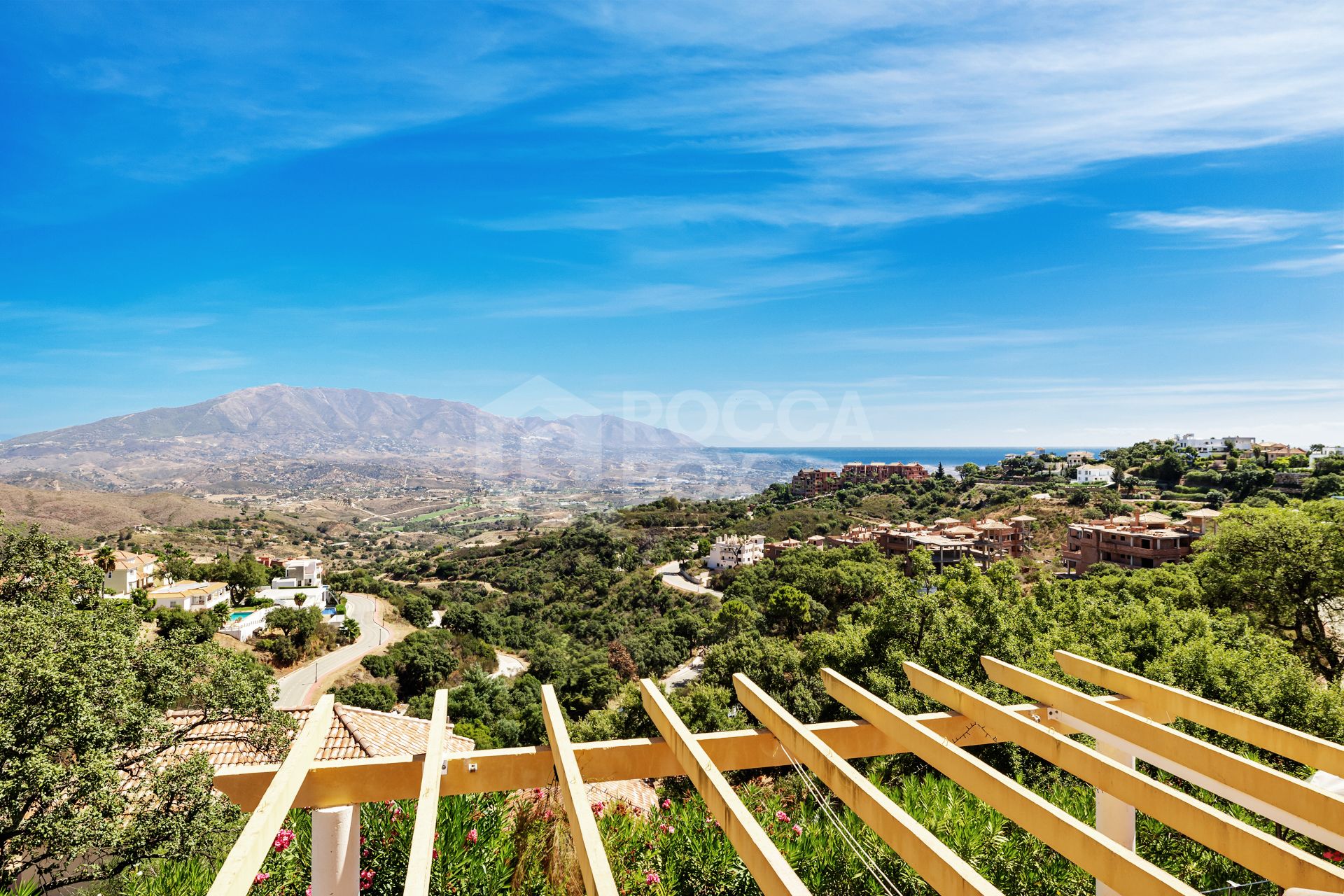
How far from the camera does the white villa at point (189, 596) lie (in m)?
26.5

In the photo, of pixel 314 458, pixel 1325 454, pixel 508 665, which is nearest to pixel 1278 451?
pixel 1325 454

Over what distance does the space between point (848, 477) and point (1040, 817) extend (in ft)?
230

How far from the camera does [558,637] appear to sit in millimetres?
27453

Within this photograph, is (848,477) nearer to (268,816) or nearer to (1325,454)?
(1325,454)

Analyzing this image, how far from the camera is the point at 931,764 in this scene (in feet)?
5.41

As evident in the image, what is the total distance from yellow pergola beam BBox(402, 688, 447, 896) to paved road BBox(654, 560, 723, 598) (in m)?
31.9

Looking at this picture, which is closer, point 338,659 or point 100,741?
point 100,741

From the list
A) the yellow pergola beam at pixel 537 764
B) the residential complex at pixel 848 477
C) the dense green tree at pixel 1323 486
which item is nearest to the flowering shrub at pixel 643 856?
the yellow pergola beam at pixel 537 764

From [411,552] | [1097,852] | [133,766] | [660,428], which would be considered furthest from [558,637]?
[660,428]

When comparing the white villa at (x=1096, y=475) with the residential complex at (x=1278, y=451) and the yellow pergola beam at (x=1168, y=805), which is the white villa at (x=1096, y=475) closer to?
the residential complex at (x=1278, y=451)

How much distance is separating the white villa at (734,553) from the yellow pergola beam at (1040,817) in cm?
3722

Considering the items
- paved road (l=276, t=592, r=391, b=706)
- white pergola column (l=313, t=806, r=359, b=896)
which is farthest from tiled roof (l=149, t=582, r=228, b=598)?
white pergola column (l=313, t=806, r=359, b=896)

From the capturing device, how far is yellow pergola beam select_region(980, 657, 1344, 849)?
1.30m

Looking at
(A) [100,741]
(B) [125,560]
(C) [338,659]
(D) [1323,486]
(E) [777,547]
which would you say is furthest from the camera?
(E) [777,547]
